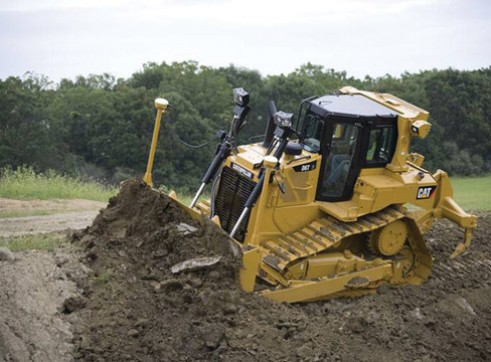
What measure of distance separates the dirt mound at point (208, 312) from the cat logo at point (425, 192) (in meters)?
1.47

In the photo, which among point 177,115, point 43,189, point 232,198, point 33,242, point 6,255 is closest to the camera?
point 6,255

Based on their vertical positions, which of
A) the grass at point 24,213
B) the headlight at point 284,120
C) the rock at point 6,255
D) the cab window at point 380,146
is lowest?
the grass at point 24,213

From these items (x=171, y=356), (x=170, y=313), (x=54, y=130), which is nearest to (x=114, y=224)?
(x=170, y=313)

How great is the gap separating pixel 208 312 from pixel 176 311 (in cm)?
41

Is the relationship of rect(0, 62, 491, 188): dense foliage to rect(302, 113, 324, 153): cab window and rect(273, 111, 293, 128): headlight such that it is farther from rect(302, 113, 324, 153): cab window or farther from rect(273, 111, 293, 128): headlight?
rect(273, 111, 293, 128): headlight

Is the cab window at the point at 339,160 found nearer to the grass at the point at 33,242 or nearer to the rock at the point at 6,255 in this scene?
the grass at the point at 33,242

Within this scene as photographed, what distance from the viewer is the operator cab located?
40.2ft

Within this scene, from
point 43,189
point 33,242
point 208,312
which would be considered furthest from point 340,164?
point 43,189

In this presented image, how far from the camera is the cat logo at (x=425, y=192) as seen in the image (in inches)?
512

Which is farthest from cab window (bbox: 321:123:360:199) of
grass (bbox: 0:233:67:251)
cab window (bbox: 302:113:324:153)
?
grass (bbox: 0:233:67:251)

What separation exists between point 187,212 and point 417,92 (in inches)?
1098

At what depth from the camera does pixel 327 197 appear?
1245cm

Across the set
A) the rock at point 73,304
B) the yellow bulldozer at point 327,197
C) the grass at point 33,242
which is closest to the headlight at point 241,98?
the yellow bulldozer at point 327,197

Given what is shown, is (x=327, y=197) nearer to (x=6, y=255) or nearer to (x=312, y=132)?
(x=312, y=132)
